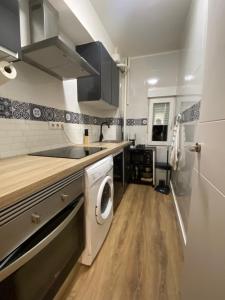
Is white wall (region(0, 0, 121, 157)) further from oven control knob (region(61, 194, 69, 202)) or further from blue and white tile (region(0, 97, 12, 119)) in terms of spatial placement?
oven control knob (region(61, 194, 69, 202))

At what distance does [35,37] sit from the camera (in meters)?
1.21

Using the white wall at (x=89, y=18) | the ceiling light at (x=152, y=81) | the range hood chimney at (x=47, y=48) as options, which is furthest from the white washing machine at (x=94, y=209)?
the ceiling light at (x=152, y=81)

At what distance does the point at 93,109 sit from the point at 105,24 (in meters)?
1.14

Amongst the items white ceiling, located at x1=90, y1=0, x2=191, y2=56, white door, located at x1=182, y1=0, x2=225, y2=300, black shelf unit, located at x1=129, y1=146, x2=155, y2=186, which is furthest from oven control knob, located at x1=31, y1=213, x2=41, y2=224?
black shelf unit, located at x1=129, y1=146, x2=155, y2=186

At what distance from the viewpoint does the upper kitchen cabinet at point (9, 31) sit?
31.8 inches

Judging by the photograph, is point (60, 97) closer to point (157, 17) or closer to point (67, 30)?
point (67, 30)

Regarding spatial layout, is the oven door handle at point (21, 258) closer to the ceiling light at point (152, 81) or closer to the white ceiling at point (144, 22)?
the white ceiling at point (144, 22)

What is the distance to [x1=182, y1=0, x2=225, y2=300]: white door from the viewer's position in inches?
17.9

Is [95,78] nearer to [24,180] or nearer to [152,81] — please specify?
[152,81]

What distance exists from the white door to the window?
2458mm

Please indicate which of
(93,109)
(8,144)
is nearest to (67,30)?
(93,109)

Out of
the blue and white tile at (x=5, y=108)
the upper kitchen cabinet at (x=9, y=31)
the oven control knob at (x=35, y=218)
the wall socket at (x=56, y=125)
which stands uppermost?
the upper kitchen cabinet at (x=9, y=31)

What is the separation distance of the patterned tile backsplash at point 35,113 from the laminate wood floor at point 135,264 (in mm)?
1276

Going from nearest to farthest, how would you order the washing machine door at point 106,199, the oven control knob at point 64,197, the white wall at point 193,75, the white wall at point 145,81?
the oven control knob at point 64,197
the white wall at point 193,75
the washing machine door at point 106,199
the white wall at point 145,81
